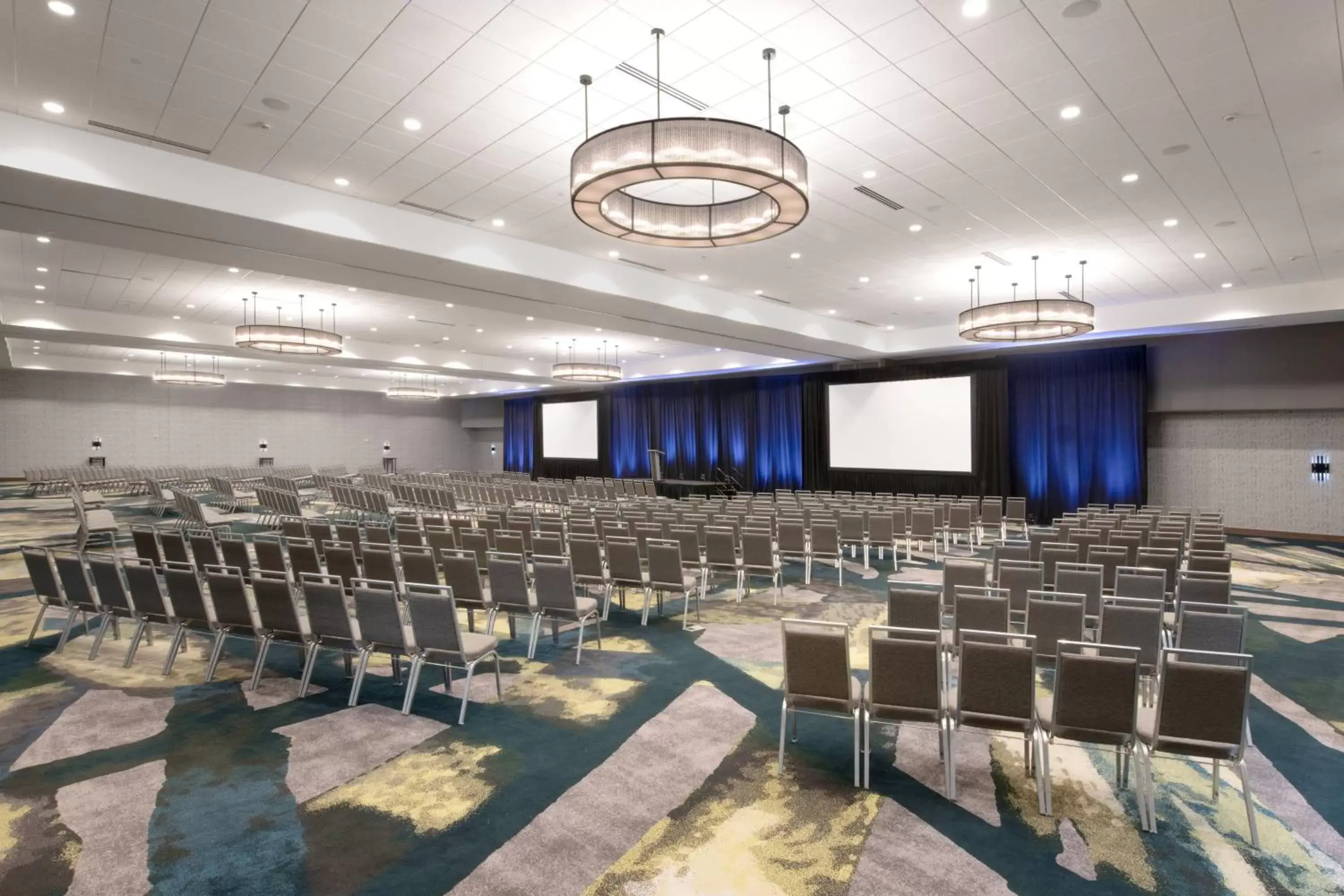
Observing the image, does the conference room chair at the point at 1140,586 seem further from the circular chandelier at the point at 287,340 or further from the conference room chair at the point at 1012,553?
the circular chandelier at the point at 287,340

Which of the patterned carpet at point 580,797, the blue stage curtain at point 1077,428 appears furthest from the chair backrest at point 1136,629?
the blue stage curtain at point 1077,428

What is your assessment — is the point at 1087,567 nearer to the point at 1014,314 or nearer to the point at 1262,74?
the point at 1262,74

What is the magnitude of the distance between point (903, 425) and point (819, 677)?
673 inches

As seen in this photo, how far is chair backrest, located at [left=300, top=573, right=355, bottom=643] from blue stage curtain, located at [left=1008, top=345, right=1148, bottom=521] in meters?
16.9

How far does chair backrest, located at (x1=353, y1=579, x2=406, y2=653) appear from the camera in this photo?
4.67 metres

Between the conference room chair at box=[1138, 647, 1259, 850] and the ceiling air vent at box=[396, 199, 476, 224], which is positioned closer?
the conference room chair at box=[1138, 647, 1259, 850]

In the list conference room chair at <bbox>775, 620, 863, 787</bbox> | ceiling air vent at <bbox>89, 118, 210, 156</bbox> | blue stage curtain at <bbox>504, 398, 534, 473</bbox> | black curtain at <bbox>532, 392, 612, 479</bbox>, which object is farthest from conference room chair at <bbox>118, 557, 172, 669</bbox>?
blue stage curtain at <bbox>504, 398, 534, 473</bbox>

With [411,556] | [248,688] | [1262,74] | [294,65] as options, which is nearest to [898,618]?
[411,556]

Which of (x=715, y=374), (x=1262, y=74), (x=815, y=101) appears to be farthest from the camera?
(x=715, y=374)

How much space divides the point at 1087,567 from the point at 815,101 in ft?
15.8

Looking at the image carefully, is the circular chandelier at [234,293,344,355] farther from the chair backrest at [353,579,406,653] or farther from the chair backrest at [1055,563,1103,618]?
the chair backrest at [1055,563,1103,618]

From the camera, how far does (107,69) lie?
5.56 metres

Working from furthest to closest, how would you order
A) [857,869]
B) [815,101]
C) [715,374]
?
[715,374], [815,101], [857,869]

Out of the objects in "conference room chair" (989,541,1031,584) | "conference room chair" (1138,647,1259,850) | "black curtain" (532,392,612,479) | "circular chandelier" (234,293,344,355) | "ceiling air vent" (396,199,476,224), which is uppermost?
"ceiling air vent" (396,199,476,224)
